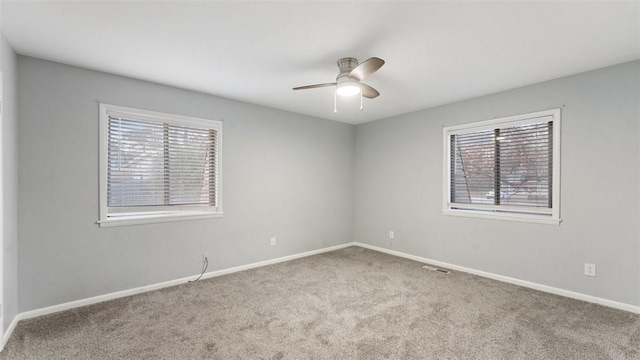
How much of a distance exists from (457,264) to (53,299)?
472 centimetres

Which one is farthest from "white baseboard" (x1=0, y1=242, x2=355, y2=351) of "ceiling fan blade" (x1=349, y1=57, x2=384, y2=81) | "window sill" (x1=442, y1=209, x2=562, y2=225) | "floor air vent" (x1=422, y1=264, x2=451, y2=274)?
"ceiling fan blade" (x1=349, y1=57, x2=384, y2=81)

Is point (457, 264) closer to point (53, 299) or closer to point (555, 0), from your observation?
point (555, 0)

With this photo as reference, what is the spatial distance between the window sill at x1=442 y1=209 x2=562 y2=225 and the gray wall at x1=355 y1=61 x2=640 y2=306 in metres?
0.06

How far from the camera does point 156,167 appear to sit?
343 cm

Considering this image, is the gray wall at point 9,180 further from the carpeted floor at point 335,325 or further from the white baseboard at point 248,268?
the carpeted floor at point 335,325

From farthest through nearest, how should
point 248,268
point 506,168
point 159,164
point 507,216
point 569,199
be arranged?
point 248,268 → point 506,168 → point 507,216 → point 159,164 → point 569,199

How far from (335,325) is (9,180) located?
302 cm

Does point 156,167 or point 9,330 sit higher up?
point 156,167

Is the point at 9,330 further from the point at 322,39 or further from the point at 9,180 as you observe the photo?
the point at 322,39

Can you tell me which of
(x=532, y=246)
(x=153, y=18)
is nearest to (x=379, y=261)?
(x=532, y=246)

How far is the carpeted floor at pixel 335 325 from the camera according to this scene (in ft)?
7.06

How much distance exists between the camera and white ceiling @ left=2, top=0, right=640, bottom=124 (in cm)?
197

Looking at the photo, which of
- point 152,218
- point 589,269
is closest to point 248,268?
point 152,218

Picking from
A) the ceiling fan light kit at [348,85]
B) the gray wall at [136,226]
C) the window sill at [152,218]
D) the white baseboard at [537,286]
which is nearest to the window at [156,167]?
the window sill at [152,218]
